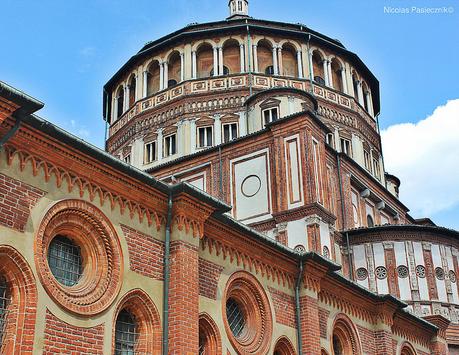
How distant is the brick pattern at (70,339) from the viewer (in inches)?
414

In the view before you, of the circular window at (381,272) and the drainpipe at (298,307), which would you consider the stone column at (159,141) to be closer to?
the circular window at (381,272)

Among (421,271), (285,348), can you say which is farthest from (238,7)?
(285,348)

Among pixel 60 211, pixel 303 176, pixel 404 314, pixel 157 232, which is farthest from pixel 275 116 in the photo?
pixel 60 211

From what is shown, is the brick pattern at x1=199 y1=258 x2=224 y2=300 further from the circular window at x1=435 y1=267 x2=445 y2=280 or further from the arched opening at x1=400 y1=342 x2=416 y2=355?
the circular window at x1=435 y1=267 x2=445 y2=280

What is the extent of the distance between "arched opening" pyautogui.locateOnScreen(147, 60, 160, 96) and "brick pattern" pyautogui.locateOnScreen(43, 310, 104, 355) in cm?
2881

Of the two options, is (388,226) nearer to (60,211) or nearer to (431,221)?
(431,221)

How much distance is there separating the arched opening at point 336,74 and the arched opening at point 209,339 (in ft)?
89.9

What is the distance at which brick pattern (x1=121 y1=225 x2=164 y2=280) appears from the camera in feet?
41.4

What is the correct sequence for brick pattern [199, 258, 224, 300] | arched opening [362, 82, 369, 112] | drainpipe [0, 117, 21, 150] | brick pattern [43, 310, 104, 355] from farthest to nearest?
1. arched opening [362, 82, 369, 112]
2. brick pattern [199, 258, 224, 300]
3. brick pattern [43, 310, 104, 355]
4. drainpipe [0, 117, 21, 150]

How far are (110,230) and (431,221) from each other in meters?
34.5

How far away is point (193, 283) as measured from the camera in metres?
13.2

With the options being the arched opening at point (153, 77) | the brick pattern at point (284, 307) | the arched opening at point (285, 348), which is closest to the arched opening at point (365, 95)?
the arched opening at point (153, 77)

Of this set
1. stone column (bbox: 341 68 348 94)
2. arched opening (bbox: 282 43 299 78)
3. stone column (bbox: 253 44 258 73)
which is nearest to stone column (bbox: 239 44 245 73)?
stone column (bbox: 253 44 258 73)

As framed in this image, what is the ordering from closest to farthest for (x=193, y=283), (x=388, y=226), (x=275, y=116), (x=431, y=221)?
(x=193, y=283) < (x=388, y=226) < (x=275, y=116) < (x=431, y=221)
